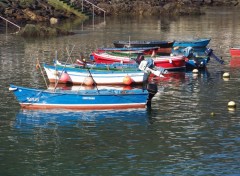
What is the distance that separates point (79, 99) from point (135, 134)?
503 cm

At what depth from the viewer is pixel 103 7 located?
4053 inches

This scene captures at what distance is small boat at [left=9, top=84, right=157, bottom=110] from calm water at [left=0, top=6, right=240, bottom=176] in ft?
1.51

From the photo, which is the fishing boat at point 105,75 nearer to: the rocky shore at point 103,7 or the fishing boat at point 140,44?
the fishing boat at point 140,44

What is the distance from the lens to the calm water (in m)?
29.8

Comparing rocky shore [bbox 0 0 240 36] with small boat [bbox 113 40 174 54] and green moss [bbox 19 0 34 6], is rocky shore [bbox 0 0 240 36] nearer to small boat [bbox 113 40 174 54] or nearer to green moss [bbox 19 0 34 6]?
green moss [bbox 19 0 34 6]

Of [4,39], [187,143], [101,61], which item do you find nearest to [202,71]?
A: [101,61]

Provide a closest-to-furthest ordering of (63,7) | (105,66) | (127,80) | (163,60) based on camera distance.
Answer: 1. (127,80)
2. (105,66)
3. (163,60)
4. (63,7)

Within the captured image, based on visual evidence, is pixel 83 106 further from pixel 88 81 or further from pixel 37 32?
pixel 37 32

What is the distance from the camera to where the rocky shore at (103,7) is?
88312mm

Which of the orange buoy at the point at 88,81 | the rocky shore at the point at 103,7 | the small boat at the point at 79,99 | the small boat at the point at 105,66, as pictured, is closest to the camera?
the small boat at the point at 79,99

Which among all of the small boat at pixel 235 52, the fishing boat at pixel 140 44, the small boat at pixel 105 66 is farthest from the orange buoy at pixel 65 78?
the small boat at pixel 235 52

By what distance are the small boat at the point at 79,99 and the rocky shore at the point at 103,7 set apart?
36832 millimetres

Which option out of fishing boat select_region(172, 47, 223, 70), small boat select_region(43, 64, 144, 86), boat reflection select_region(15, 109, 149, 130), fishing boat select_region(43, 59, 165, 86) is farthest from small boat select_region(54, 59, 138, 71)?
boat reflection select_region(15, 109, 149, 130)

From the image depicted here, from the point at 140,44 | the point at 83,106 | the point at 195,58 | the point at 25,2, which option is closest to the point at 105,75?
the point at 83,106
